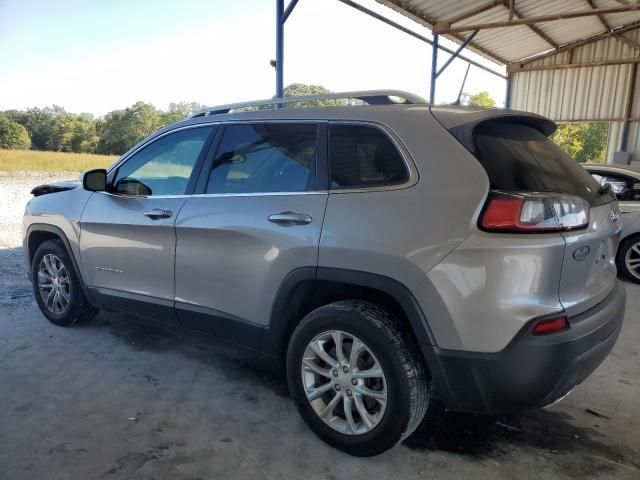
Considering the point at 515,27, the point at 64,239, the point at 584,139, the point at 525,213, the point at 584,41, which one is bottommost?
the point at 64,239

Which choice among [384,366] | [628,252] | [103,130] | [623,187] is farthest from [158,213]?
[103,130]

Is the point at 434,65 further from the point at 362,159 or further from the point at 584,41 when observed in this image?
the point at 362,159

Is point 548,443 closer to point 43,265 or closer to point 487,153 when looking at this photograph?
point 487,153

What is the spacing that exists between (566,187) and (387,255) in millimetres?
910

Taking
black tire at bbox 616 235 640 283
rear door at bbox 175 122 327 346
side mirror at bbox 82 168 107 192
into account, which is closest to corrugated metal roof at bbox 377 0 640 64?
black tire at bbox 616 235 640 283

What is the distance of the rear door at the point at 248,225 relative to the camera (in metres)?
2.61

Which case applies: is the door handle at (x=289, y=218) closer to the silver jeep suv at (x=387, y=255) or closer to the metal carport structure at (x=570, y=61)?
the silver jeep suv at (x=387, y=255)

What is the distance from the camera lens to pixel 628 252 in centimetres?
621

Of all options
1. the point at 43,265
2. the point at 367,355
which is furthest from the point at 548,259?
the point at 43,265

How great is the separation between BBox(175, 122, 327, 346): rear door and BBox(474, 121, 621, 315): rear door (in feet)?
2.79

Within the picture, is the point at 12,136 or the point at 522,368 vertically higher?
the point at 12,136

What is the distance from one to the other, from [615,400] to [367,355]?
1.84m

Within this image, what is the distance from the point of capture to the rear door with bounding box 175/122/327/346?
2613mm

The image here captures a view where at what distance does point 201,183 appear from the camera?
10.3ft
